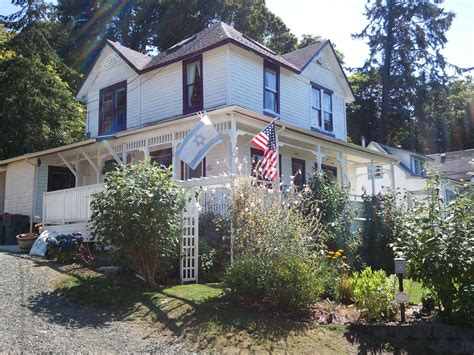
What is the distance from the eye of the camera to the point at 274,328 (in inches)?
271

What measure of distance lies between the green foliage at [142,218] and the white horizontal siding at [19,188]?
11.9m

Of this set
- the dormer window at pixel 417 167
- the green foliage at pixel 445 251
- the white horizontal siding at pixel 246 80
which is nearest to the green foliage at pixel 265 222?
the green foliage at pixel 445 251

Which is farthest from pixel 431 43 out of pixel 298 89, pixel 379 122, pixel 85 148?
pixel 85 148

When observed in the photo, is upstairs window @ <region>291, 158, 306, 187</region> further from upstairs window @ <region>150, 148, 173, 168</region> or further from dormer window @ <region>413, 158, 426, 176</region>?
dormer window @ <region>413, 158, 426, 176</region>

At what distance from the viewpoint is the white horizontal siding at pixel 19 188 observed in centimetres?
1943

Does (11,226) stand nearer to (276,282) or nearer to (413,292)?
(276,282)

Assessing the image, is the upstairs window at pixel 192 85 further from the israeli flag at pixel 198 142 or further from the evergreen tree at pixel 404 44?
the evergreen tree at pixel 404 44

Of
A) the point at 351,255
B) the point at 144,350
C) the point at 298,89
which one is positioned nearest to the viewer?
the point at 144,350

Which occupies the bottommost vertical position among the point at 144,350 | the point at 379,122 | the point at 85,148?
the point at 144,350

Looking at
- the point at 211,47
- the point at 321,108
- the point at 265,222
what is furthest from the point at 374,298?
the point at 321,108

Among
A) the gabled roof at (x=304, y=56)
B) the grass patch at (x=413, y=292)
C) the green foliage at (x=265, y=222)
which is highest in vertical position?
the gabled roof at (x=304, y=56)

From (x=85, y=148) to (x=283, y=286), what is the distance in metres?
12.5

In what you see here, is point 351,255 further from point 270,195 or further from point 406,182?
point 406,182

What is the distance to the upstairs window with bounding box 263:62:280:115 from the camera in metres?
17.9
